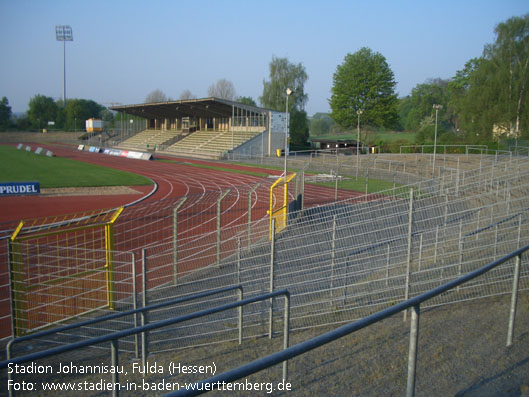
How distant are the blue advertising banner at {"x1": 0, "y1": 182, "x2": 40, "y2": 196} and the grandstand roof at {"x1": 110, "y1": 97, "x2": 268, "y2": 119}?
28.5 metres

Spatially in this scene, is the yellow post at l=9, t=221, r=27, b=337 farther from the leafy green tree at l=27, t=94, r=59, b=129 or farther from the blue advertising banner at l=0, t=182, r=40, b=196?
the leafy green tree at l=27, t=94, r=59, b=129

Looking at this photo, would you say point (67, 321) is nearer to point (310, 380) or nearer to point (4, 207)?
point (310, 380)

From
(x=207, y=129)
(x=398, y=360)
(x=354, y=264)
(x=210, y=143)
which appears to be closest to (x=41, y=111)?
(x=207, y=129)

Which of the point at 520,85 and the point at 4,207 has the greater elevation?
the point at 520,85

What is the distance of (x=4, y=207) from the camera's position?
1986cm

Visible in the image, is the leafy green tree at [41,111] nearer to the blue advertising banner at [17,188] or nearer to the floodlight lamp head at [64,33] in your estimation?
the floodlight lamp head at [64,33]

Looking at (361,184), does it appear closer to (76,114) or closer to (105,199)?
(105,199)

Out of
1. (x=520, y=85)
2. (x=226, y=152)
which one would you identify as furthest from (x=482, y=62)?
(x=226, y=152)

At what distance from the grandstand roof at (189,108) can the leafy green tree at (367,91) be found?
1261 centimetres

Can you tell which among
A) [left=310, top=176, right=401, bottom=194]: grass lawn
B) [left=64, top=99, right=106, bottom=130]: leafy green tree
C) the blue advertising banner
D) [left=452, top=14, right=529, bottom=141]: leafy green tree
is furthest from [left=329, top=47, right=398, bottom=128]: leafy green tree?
[left=64, top=99, right=106, bottom=130]: leafy green tree

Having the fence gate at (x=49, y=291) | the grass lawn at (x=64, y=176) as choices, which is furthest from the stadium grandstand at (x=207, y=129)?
the fence gate at (x=49, y=291)

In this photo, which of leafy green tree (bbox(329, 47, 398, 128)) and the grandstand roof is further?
leafy green tree (bbox(329, 47, 398, 128))

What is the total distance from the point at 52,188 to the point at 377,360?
2558cm

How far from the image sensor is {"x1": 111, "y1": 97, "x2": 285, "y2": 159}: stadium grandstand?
51.3m
